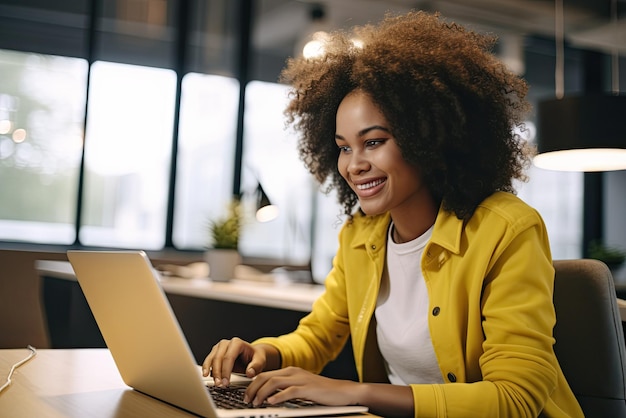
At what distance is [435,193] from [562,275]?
0.31 m

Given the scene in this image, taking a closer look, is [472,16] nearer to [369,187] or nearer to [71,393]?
[369,187]

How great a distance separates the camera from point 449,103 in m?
1.41

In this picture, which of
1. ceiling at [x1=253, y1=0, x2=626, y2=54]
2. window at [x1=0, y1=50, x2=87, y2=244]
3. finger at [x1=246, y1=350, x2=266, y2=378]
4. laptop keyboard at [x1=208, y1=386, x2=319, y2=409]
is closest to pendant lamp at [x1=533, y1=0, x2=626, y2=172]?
finger at [x1=246, y1=350, x2=266, y2=378]

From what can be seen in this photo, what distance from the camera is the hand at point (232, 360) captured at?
3.94 ft

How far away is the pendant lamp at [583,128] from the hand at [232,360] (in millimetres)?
2284

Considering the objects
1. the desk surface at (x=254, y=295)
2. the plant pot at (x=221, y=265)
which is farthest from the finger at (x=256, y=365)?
the plant pot at (x=221, y=265)

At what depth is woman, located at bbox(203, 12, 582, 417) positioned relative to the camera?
1.15 metres

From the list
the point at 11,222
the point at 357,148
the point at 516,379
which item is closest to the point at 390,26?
the point at 357,148

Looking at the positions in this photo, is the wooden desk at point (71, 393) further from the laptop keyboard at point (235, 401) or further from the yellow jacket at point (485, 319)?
the yellow jacket at point (485, 319)

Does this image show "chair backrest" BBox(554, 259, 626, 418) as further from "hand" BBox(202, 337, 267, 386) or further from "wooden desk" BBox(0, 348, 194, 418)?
"wooden desk" BBox(0, 348, 194, 418)

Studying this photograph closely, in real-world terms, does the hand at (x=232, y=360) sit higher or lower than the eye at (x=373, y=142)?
lower

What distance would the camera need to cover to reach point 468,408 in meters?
1.08

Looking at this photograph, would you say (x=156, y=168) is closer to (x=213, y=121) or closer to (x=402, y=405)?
(x=213, y=121)

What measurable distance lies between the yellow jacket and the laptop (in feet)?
0.87
